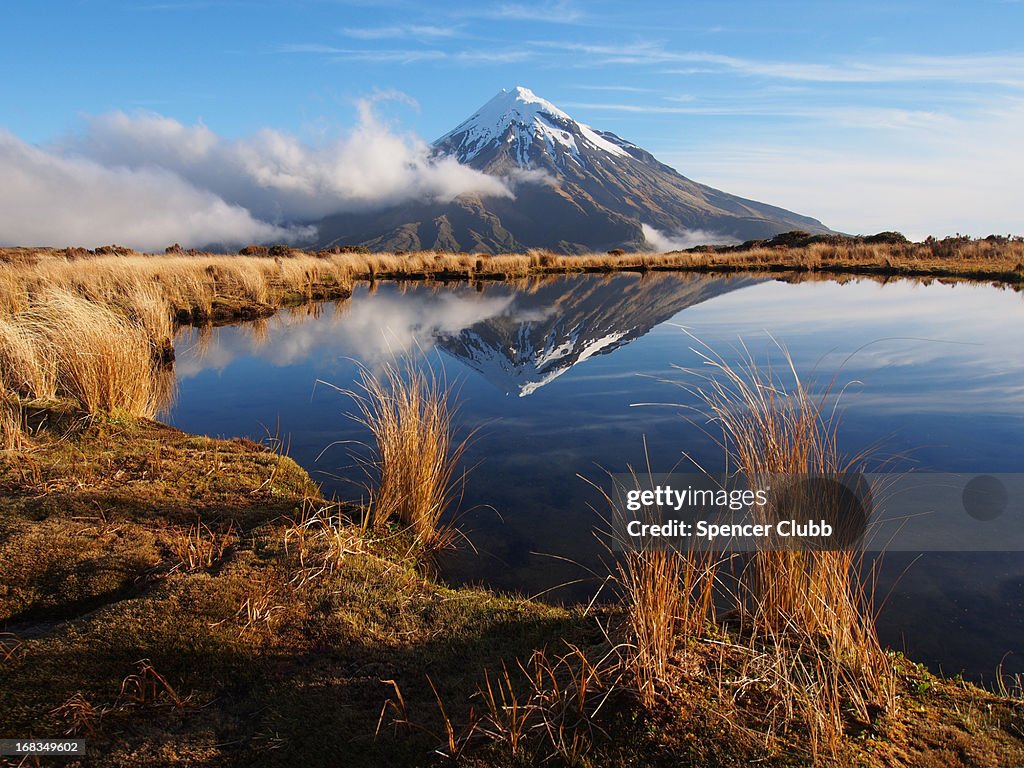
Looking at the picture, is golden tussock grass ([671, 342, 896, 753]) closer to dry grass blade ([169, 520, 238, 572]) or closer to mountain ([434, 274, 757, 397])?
dry grass blade ([169, 520, 238, 572])

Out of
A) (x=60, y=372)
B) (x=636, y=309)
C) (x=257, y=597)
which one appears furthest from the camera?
(x=636, y=309)

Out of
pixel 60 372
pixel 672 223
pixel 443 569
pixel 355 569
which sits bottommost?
pixel 443 569

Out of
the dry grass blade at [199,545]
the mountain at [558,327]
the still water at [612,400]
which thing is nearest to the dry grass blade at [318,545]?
the dry grass blade at [199,545]

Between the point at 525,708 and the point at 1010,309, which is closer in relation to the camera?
the point at 525,708

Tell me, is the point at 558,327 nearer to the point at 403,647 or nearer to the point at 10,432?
the point at 10,432

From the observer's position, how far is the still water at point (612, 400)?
3.55m

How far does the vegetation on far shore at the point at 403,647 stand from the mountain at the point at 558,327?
15.5ft

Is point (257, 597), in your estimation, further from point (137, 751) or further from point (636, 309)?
point (636, 309)

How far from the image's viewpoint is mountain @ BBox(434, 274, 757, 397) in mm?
9469

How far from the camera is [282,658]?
8.20 ft

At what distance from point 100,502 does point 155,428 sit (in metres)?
2.08

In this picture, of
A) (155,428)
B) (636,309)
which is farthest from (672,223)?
(155,428)

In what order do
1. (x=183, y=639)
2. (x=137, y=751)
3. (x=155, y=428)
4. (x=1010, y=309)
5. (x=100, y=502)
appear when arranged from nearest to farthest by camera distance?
(x=137, y=751) → (x=183, y=639) → (x=100, y=502) → (x=155, y=428) → (x=1010, y=309)

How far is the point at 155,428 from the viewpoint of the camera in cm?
564
